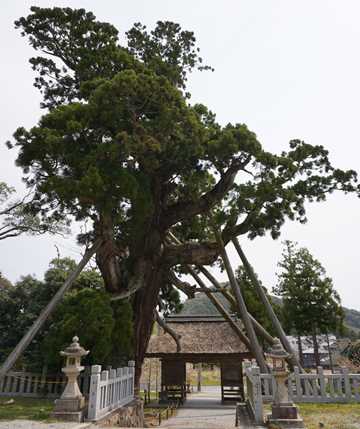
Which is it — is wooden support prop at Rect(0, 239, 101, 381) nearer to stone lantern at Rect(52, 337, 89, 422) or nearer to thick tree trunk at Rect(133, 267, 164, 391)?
stone lantern at Rect(52, 337, 89, 422)

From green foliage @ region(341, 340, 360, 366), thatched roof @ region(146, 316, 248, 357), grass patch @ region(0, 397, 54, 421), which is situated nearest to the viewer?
grass patch @ region(0, 397, 54, 421)

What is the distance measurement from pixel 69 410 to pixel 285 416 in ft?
13.4

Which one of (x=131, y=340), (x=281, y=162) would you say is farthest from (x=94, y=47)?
(x=131, y=340)

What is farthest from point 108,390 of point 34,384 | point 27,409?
point 34,384

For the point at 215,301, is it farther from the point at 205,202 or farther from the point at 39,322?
the point at 39,322

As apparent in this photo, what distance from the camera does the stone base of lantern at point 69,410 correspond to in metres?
6.72

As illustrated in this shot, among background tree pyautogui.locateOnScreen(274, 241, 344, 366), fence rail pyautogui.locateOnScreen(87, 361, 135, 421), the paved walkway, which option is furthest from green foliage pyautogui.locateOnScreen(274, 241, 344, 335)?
fence rail pyautogui.locateOnScreen(87, 361, 135, 421)

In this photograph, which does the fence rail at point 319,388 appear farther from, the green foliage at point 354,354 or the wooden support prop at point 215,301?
the green foliage at point 354,354

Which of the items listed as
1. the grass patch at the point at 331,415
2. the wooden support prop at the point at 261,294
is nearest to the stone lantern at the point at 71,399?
the grass patch at the point at 331,415

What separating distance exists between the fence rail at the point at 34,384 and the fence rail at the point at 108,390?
1284 mm

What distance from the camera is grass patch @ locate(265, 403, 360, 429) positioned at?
21.0 feet

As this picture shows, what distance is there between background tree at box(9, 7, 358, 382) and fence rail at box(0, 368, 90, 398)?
2534 mm

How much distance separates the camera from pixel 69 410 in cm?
687

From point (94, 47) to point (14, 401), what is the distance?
36.5ft
